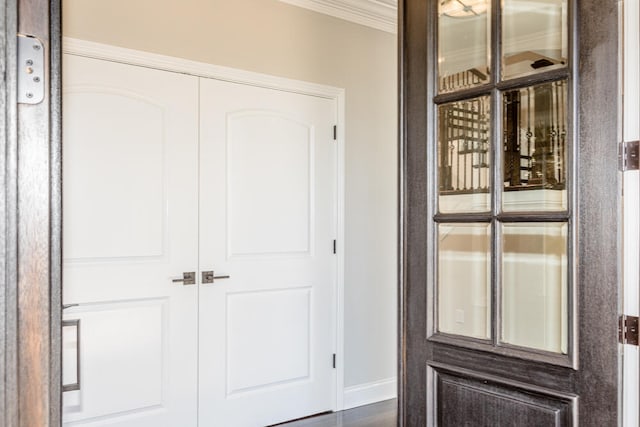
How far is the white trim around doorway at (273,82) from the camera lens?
2.71 metres

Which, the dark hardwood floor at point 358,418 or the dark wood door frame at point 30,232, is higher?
the dark wood door frame at point 30,232

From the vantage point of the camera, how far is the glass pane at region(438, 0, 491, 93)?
1.80 meters

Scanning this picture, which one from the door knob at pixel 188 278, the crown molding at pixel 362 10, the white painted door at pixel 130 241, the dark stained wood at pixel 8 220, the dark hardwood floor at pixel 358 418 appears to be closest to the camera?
the dark stained wood at pixel 8 220

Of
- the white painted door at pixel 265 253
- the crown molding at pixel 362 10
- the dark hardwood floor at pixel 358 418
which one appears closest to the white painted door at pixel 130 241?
the white painted door at pixel 265 253

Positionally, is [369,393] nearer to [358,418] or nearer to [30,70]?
[358,418]

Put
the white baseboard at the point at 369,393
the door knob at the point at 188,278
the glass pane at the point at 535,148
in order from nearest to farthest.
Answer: the glass pane at the point at 535,148 → the door knob at the point at 188,278 → the white baseboard at the point at 369,393

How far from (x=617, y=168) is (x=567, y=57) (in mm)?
357

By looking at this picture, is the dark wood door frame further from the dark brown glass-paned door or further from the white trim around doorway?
the white trim around doorway

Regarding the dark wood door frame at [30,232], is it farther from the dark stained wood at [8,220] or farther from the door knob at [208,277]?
the door knob at [208,277]

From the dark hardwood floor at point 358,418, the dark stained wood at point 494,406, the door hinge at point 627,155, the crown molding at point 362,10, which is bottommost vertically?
the dark hardwood floor at point 358,418

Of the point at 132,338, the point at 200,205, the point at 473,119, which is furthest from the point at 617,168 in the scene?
the point at 132,338

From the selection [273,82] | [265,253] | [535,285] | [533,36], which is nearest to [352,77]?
[273,82]

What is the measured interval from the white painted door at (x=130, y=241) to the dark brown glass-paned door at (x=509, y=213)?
4.77 feet

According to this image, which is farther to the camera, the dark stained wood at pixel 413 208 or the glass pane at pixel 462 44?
the dark stained wood at pixel 413 208
